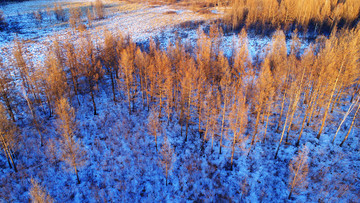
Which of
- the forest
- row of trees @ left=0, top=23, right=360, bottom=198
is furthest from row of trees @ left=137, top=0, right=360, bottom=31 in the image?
the forest

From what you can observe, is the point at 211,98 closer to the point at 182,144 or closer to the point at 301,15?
the point at 182,144

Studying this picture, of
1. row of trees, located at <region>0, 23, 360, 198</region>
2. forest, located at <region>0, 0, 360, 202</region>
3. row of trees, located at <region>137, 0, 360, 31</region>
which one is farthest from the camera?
row of trees, located at <region>137, 0, 360, 31</region>

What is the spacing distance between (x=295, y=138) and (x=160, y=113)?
2666 cm

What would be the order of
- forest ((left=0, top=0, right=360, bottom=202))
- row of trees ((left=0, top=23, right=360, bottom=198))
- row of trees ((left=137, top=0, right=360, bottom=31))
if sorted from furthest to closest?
1. row of trees ((left=137, top=0, right=360, bottom=31))
2. row of trees ((left=0, top=23, right=360, bottom=198))
3. forest ((left=0, top=0, right=360, bottom=202))

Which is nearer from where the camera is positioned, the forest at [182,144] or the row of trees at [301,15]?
the forest at [182,144]

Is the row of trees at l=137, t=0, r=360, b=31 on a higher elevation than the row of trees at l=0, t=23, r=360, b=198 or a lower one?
higher

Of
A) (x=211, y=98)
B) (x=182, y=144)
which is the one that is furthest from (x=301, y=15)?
(x=182, y=144)

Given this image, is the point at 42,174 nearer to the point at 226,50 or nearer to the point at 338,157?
the point at 338,157

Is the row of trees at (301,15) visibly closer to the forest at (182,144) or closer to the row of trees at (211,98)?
the row of trees at (211,98)

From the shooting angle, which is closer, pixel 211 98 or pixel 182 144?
pixel 211 98

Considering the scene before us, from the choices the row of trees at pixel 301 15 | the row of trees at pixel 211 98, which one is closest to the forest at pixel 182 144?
the row of trees at pixel 211 98

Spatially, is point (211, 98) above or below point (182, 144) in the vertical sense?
above

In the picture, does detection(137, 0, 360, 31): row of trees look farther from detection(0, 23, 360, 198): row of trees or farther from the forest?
the forest

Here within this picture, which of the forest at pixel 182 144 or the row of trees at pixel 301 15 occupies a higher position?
the row of trees at pixel 301 15
